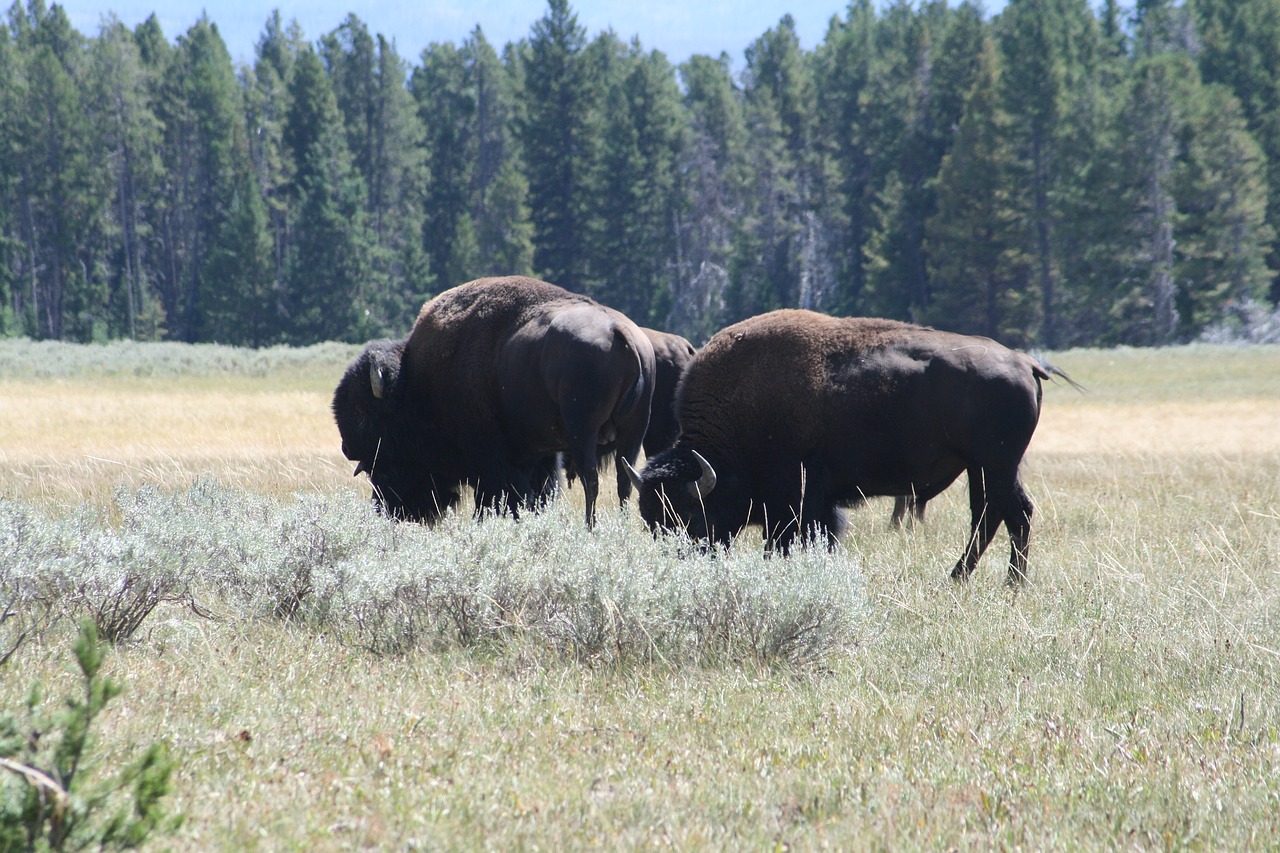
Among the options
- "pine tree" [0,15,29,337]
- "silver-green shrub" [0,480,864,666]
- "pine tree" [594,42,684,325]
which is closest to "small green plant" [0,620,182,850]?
"silver-green shrub" [0,480,864,666]

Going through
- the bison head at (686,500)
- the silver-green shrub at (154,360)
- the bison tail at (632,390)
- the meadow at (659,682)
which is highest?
the bison tail at (632,390)

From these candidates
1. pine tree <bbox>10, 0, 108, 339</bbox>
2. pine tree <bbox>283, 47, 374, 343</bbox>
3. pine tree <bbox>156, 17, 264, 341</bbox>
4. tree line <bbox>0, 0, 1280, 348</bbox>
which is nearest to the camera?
tree line <bbox>0, 0, 1280, 348</bbox>

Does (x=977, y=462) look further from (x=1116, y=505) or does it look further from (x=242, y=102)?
(x=242, y=102)

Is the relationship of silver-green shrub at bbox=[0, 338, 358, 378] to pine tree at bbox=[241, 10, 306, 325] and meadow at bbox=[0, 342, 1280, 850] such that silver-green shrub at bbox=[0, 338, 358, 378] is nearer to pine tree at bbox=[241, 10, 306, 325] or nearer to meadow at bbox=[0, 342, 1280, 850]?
pine tree at bbox=[241, 10, 306, 325]

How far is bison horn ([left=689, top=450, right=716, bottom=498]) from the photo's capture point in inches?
255

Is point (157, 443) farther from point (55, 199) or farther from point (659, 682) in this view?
point (55, 199)

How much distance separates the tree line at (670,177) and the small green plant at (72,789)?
4685 centimetres

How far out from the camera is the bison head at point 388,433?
317 inches

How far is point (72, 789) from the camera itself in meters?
2.73

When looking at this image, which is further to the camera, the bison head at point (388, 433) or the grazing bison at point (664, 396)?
the grazing bison at point (664, 396)

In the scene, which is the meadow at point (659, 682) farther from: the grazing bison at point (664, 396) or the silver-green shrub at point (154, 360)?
the silver-green shrub at point (154, 360)

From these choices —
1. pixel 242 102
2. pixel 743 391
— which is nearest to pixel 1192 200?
pixel 743 391

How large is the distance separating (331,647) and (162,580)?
0.84 metres

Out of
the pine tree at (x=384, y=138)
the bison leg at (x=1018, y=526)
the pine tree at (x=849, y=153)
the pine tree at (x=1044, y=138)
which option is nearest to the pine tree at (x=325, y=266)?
the pine tree at (x=384, y=138)
